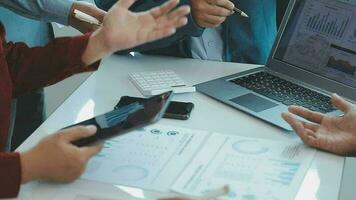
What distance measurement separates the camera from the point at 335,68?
4.36 ft

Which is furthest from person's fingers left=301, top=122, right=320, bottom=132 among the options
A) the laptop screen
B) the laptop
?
the laptop screen

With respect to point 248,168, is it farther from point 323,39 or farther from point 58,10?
point 58,10

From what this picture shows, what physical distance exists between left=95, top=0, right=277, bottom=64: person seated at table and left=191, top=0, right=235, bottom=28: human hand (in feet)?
0.25

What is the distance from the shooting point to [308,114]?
1.13m

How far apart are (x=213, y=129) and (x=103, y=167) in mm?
273

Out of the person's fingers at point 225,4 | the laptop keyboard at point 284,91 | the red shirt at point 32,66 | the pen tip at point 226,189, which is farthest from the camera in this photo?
the person's fingers at point 225,4

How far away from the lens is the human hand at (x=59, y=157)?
909 millimetres

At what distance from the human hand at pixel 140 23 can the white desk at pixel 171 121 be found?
0.64ft

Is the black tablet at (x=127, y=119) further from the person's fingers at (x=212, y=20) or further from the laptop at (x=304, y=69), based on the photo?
the person's fingers at (x=212, y=20)

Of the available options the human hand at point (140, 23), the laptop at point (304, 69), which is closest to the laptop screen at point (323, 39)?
the laptop at point (304, 69)

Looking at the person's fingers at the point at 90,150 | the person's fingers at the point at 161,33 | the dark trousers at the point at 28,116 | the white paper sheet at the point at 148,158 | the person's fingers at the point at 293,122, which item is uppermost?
the person's fingers at the point at 161,33

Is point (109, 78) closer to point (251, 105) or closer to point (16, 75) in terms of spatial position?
point (16, 75)

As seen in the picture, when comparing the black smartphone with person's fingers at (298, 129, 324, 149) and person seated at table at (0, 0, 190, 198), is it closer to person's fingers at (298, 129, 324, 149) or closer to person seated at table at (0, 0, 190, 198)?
person seated at table at (0, 0, 190, 198)

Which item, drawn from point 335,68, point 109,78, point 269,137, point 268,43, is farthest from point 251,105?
point 268,43
